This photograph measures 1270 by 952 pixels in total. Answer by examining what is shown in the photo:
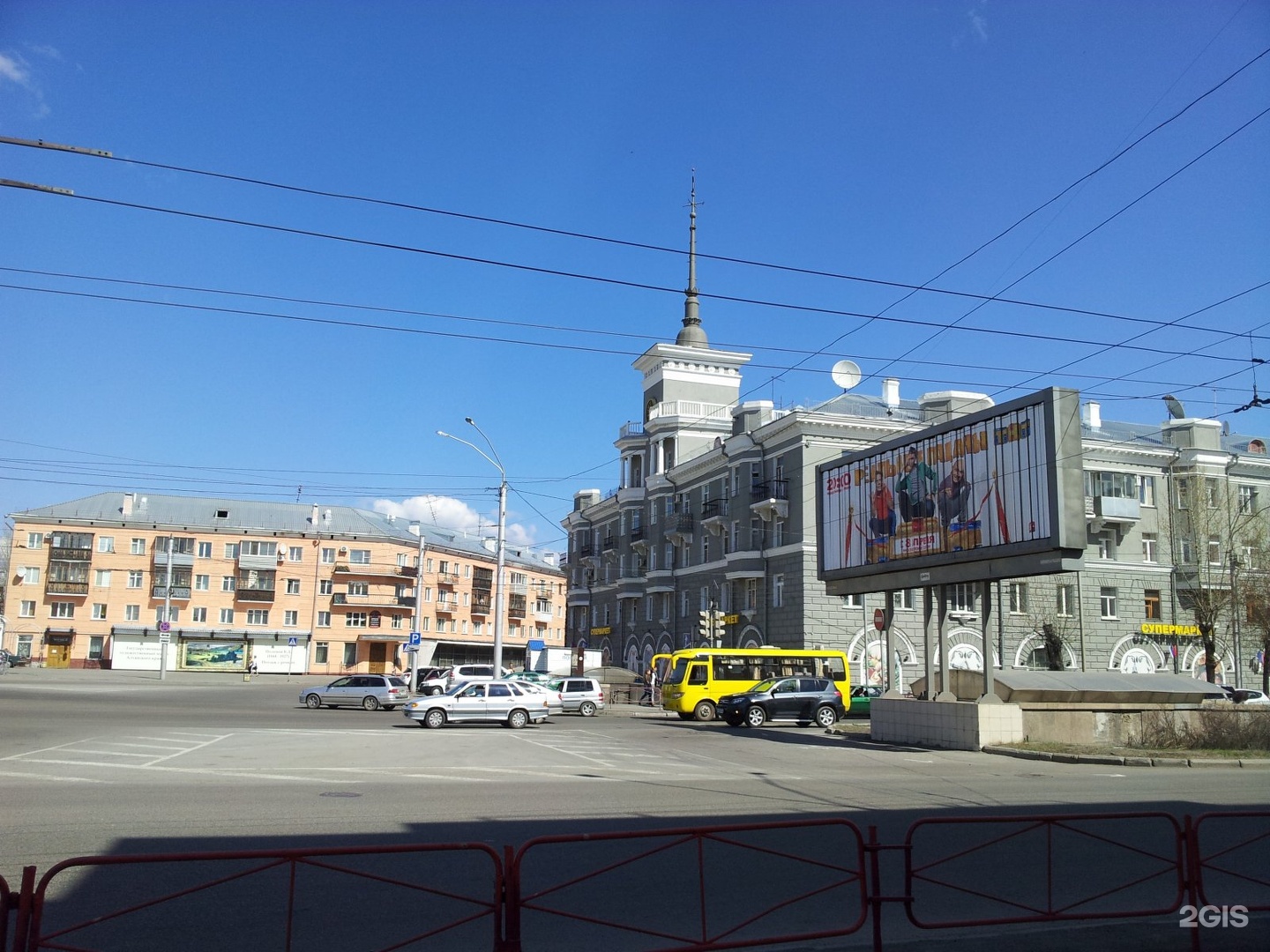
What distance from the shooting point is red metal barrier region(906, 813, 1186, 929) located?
755 cm

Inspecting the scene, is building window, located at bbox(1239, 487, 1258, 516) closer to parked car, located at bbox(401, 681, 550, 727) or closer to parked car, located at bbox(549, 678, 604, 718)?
parked car, located at bbox(549, 678, 604, 718)

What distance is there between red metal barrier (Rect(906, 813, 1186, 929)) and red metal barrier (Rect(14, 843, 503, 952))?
345cm

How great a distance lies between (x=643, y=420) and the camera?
228 feet

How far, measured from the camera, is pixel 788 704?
34.8 metres

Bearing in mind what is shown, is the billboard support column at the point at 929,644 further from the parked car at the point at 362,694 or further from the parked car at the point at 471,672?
the parked car at the point at 362,694

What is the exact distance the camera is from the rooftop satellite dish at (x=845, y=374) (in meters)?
41.3

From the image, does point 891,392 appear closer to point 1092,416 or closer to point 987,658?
point 1092,416

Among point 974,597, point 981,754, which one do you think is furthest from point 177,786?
point 974,597

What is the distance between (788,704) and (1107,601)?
27.0 meters

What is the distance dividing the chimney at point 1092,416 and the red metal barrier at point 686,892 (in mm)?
53993

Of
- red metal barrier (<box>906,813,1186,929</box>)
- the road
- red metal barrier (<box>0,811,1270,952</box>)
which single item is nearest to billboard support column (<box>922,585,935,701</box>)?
the road

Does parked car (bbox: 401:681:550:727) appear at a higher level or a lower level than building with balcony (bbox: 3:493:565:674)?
lower

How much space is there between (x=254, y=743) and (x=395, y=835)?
13.7 m

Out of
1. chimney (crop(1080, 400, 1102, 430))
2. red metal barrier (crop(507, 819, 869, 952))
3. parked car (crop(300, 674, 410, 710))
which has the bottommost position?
parked car (crop(300, 674, 410, 710))
